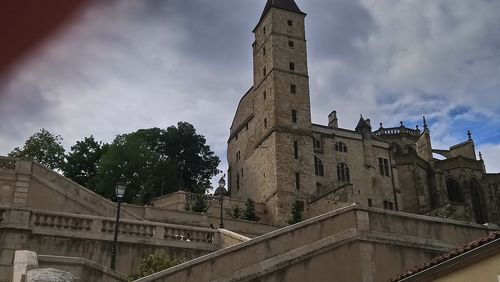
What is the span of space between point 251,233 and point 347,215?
75.9 ft

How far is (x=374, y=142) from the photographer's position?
63719 millimetres

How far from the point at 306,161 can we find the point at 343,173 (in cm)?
619

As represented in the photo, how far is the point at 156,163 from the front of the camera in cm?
5419

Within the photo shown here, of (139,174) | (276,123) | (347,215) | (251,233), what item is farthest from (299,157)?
(347,215)

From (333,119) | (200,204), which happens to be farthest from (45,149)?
(333,119)

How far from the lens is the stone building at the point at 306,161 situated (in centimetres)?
5403

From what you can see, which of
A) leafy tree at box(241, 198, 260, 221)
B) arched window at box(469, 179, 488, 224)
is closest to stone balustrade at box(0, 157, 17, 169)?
leafy tree at box(241, 198, 260, 221)

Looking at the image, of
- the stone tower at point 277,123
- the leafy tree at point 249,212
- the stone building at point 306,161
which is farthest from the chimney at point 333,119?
the leafy tree at point 249,212

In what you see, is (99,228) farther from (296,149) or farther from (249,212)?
(296,149)

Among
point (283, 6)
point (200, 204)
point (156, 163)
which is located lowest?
point (200, 204)

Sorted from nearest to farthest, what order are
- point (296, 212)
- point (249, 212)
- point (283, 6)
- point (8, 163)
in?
point (8, 163)
point (249, 212)
point (296, 212)
point (283, 6)

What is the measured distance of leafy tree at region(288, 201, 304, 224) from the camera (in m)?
48.1

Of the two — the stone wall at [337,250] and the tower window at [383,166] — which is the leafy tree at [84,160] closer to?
the tower window at [383,166]

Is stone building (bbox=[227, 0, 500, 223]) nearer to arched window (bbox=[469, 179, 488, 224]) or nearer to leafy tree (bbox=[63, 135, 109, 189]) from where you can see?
arched window (bbox=[469, 179, 488, 224])
